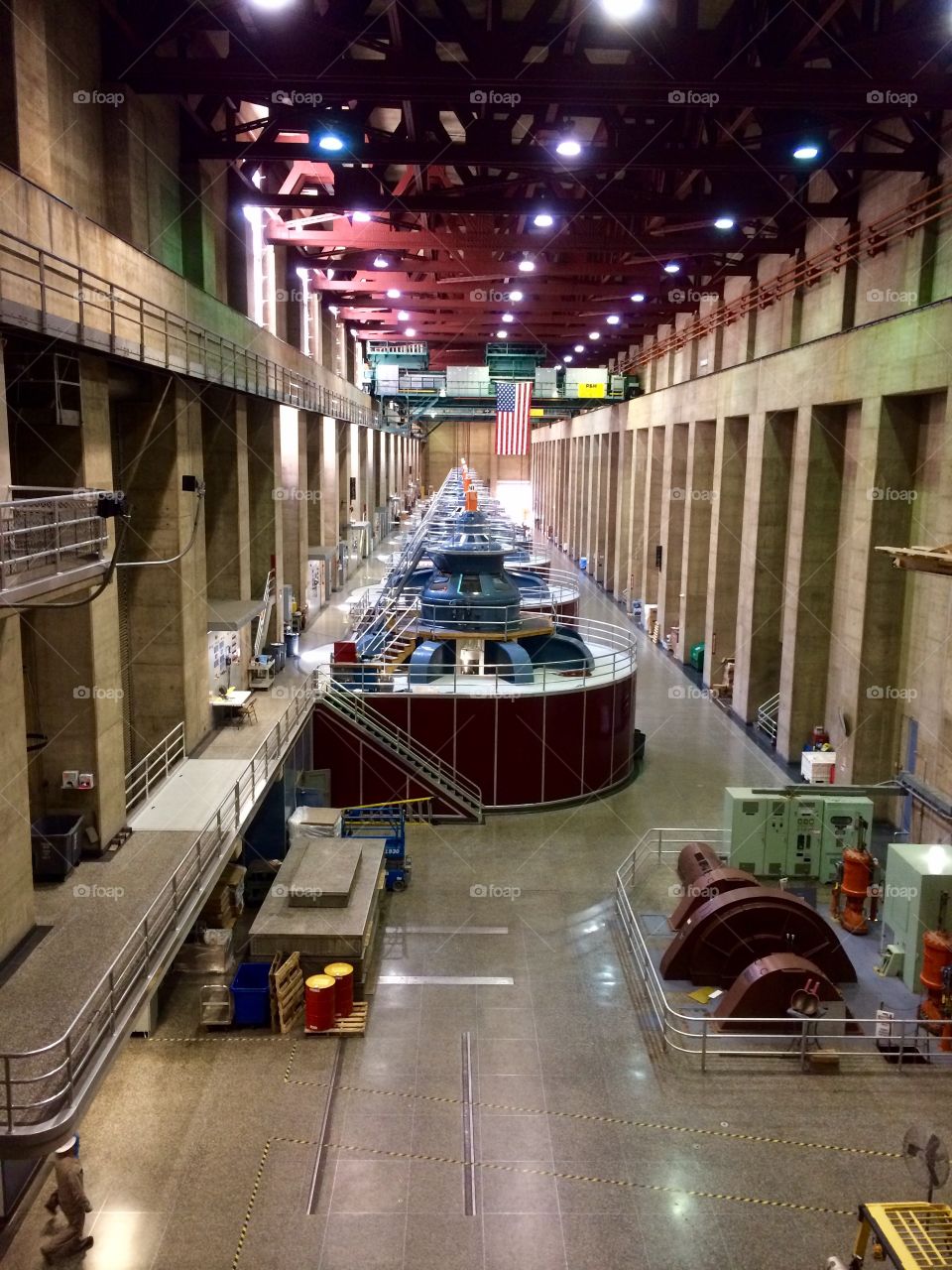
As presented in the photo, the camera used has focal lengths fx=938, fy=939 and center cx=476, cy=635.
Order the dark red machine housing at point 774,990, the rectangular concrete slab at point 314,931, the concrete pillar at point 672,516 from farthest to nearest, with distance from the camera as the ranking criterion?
the concrete pillar at point 672,516 → the rectangular concrete slab at point 314,931 → the dark red machine housing at point 774,990

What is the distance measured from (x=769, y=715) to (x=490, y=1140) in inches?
591

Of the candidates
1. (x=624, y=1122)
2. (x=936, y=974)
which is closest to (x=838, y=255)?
(x=936, y=974)

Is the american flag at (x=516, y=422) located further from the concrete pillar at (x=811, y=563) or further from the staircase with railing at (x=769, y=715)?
the concrete pillar at (x=811, y=563)

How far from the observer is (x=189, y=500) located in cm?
1359

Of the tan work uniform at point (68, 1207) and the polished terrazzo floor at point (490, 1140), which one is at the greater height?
the tan work uniform at point (68, 1207)

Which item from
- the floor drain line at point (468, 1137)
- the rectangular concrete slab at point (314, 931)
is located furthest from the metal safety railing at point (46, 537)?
the floor drain line at point (468, 1137)

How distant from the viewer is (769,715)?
71.9ft

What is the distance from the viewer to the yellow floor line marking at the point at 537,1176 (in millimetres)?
7938

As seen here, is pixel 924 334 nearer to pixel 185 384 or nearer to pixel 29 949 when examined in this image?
pixel 185 384

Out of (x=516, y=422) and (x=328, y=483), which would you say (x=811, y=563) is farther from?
(x=328, y=483)

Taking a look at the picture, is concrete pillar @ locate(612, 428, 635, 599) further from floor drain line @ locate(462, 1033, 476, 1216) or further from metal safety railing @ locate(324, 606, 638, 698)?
floor drain line @ locate(462, 1033, 476, 1216)

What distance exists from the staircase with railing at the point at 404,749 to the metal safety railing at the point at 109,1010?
440cm

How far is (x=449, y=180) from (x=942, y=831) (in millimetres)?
17557

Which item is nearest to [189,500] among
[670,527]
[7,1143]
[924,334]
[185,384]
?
[185,384]
